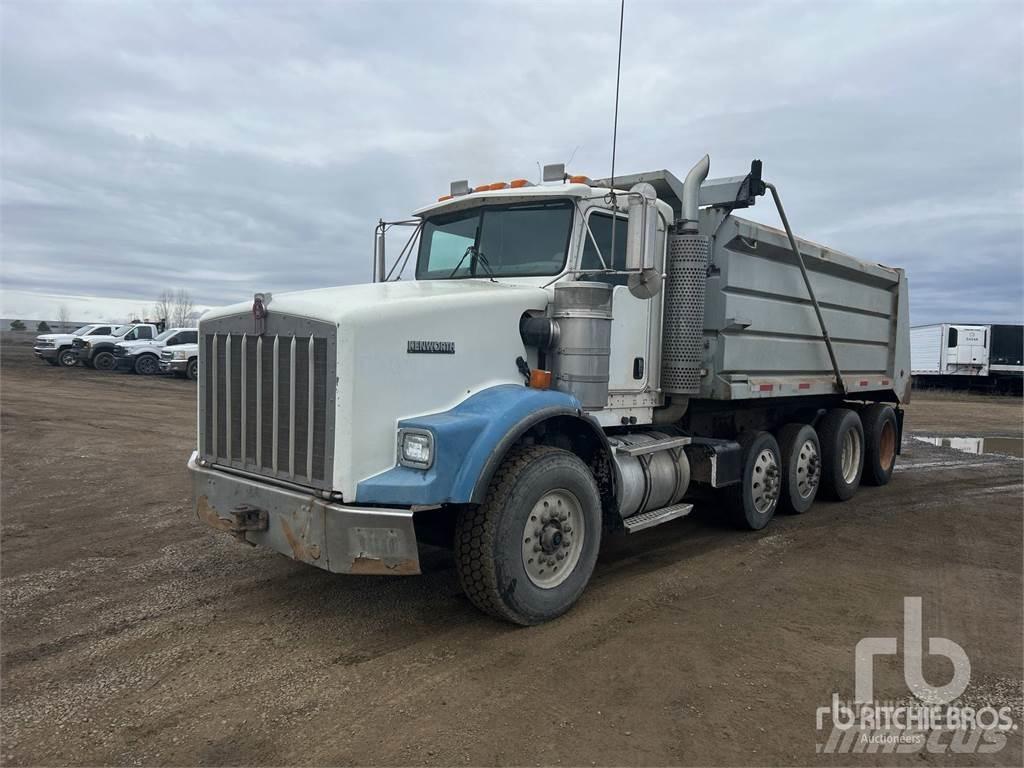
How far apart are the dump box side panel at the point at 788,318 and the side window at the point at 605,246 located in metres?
1.29

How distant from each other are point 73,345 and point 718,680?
32.0m

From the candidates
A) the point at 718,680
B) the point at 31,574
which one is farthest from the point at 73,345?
the point at 718,680

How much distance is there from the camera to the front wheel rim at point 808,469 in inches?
307

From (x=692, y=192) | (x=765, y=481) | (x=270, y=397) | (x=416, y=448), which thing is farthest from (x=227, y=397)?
(x=765, y=481)

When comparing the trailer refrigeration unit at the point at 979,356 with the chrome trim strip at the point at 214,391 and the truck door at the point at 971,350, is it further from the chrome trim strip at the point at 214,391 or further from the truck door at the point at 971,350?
the chrome trim strip at the point at 214,391

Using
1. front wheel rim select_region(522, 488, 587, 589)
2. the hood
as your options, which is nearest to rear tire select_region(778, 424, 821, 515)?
front wheel rim select_region(522, 488, 587, 589)

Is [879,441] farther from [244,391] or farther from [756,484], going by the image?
[244,391]

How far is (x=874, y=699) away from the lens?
361 cm

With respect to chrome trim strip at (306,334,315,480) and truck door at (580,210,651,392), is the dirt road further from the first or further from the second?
truck door at (580,210,651,392)

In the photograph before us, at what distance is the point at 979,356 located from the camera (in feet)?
A: 108

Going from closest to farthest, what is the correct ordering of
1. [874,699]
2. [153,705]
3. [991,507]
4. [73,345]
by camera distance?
[153,705]
[874,699]
[991,507]
[73,345]

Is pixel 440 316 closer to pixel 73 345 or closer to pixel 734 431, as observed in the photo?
pixel 734 431

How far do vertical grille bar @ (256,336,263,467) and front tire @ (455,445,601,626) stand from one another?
1284 mm

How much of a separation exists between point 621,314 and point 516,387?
1.30 metres
